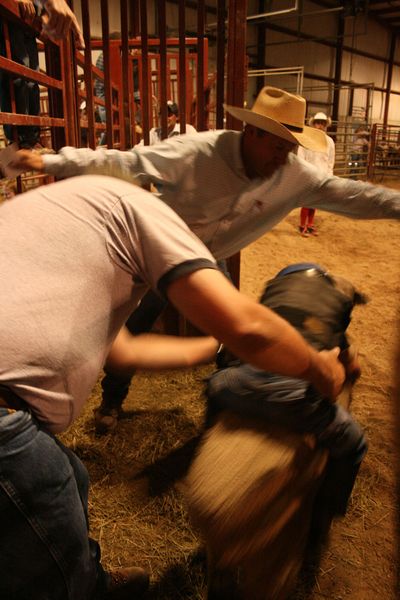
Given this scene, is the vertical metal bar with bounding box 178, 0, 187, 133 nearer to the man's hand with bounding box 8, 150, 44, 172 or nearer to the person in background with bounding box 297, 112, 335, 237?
the man's hand with bounding box 8, 150, 44, 172

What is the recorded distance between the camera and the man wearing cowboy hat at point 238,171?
2225 millimetres

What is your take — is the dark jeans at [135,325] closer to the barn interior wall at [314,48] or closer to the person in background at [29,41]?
the person in background at [29,41]

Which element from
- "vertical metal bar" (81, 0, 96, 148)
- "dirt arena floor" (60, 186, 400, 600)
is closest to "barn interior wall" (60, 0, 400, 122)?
"vertical metal bar" (81, 0, 96, 148)

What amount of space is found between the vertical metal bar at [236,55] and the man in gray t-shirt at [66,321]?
212 centimetres

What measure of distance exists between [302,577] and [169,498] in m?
0.68

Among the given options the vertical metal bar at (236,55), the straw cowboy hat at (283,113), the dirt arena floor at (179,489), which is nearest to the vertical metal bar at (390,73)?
the dirt arena floor at (179,489)

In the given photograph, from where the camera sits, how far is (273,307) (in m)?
1.62

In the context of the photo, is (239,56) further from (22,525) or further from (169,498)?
(22,525)

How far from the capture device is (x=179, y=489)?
2.26 meters

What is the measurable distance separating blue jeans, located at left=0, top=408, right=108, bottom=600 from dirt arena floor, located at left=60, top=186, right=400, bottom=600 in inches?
31.3

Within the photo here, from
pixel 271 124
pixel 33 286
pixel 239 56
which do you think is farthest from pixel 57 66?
pixel 33 286

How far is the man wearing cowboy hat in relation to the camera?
2225mm

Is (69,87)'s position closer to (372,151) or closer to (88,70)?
(88,70)

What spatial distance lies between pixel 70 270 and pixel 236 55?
7.93ft
